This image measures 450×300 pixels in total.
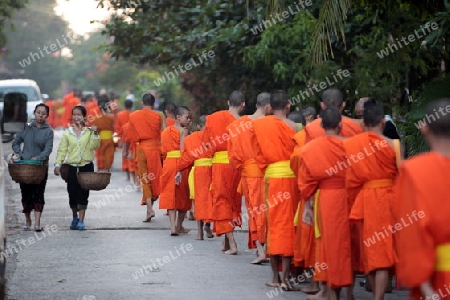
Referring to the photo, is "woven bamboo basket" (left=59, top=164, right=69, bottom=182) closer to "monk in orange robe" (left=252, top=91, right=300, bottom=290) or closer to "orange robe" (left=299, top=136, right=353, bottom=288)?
"monk in orange robe" (left=252, top=91, right=300, bottom=290)

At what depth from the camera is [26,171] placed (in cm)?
1509

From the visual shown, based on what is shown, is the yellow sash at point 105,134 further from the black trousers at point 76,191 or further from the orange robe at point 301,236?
the orange robe at point 301,236

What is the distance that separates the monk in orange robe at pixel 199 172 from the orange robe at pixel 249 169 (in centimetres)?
212

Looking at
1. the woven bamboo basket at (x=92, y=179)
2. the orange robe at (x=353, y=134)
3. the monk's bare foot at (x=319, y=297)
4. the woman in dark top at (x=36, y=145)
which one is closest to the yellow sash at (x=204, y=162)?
the woven bamboo basket at (x=92, y=179)

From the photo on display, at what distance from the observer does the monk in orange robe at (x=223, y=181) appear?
1386cm

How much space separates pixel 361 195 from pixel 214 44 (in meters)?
11.5

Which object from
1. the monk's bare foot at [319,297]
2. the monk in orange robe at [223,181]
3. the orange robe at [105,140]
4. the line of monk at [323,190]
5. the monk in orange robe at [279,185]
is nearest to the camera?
the line of monk at [323,190]

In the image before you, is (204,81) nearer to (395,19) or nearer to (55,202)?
(55,202)

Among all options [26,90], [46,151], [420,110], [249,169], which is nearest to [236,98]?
[249,169]

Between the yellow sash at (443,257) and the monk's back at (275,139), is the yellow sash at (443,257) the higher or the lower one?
the lower one

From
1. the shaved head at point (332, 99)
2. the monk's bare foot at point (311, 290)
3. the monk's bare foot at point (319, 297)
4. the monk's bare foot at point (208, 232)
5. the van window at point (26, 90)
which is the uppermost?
the van window at point (26, 90)

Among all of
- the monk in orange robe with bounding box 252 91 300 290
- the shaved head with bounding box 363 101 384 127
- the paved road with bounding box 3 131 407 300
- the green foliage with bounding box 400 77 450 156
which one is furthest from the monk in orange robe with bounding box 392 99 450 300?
the green foliage with bounding box 400 77 450 156

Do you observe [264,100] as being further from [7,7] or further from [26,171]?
[7,7]

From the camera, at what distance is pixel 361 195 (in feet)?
31.8
